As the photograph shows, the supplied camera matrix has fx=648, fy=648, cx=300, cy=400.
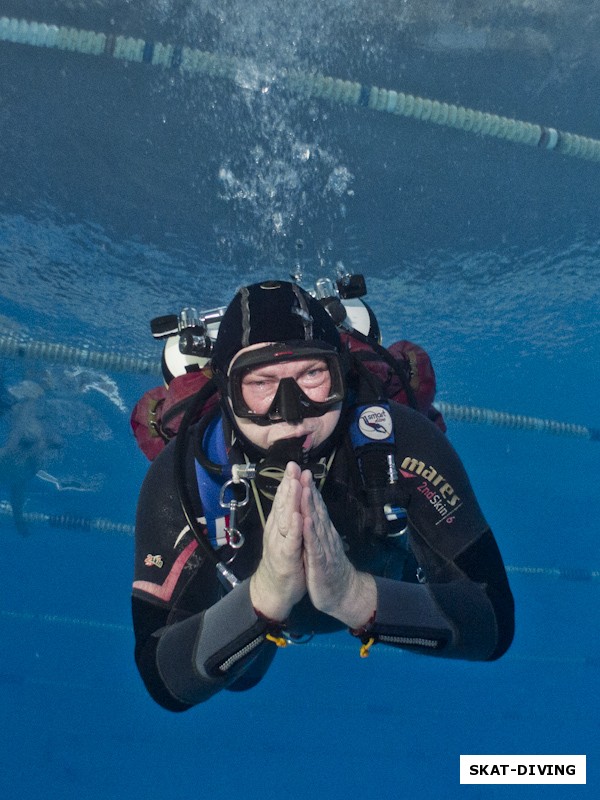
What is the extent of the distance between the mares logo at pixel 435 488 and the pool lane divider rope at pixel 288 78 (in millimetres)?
5663

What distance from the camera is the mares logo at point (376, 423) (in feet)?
9.75

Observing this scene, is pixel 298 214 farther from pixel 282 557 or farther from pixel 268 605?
pixel 282 557

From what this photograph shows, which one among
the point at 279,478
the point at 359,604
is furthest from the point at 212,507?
the point at 359,604

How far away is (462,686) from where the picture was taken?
33.2 meters

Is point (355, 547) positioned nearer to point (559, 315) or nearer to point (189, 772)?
point (559, 315)

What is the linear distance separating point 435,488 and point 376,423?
47 cm

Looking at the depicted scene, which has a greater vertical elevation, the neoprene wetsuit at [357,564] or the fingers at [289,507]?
the fingers at [289,507]

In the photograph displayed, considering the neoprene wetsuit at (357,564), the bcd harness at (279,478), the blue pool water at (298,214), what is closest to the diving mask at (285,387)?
the bcd harness at (279,478)

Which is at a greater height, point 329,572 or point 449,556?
point 329,572

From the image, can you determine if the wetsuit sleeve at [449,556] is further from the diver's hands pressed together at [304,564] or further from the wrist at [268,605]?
the wrist at [268,605]

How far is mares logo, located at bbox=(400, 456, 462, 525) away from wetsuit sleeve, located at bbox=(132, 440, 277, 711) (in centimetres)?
104

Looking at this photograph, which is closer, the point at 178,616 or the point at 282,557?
the point at 282,557

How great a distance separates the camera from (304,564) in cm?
201

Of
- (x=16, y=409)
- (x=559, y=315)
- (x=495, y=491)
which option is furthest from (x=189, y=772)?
(x=559, y=315)
